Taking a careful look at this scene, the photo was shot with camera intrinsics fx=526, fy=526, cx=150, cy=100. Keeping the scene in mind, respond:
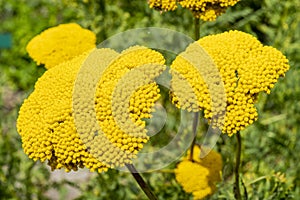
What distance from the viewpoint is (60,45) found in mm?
2906

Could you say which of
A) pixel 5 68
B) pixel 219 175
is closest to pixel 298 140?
pixel 219 175

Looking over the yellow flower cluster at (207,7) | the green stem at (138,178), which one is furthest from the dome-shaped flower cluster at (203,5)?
the green stem at (138,178)

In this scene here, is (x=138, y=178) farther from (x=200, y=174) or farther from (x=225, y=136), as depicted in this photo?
(x=225, y=136)

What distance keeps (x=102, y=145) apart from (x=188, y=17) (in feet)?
7.34

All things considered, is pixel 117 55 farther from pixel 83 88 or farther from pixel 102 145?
pixel 102 145

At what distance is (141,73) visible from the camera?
6.70 feet

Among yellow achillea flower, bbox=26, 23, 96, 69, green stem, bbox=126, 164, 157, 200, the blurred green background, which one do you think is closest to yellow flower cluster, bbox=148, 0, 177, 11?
yellow achillea flower, bbox=26, 23, 96, 69

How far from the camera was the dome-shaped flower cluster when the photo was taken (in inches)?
93.7

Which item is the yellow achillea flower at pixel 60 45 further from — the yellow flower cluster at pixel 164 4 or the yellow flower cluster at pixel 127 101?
the yellow flower cluster at pixel 127 101

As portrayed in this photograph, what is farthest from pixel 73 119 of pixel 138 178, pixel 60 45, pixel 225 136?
pixel 225 136

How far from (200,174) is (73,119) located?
101 centimetres

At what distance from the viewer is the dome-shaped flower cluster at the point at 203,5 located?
238 cm

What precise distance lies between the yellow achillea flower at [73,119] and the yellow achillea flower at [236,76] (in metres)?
0.14

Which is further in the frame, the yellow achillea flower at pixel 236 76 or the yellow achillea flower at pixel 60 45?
the yellow achillea flower at pixel 60 45
